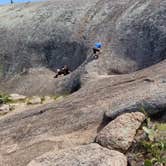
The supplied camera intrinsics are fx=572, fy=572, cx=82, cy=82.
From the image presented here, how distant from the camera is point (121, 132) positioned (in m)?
12.5

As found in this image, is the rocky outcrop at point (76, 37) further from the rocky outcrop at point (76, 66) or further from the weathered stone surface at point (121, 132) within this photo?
the weathered stone surface at point (121, 132)

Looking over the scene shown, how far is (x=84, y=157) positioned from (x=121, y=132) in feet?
3.53

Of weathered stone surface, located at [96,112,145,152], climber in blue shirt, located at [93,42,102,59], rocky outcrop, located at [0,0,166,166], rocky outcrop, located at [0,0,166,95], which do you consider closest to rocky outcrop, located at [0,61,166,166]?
rocky outcrop, located at [0,0,166,166]

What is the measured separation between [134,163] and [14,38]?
23972 millimetres

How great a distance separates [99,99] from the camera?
15445 mm

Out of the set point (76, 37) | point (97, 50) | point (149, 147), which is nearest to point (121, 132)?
point (149, 147)

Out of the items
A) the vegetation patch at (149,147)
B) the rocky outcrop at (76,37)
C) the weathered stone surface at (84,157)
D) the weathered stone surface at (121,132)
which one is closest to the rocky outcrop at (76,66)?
the rocky outcrop at (76,37)

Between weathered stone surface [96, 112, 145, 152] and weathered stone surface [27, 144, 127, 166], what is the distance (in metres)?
0.28

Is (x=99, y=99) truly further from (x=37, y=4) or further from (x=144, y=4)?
(x=37, y=4)

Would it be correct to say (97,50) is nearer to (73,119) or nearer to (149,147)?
(73,119)

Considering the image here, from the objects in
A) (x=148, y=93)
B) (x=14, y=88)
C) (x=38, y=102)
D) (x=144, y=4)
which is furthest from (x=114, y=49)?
(x=148, y=93)

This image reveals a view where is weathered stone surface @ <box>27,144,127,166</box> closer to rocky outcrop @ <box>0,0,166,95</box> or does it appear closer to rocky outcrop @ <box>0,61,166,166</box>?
rocky outcrop @ <box>0,61,166,166</box>

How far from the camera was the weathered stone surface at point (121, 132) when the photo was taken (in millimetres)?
12305

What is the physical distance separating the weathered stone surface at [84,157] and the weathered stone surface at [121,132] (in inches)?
11.0
